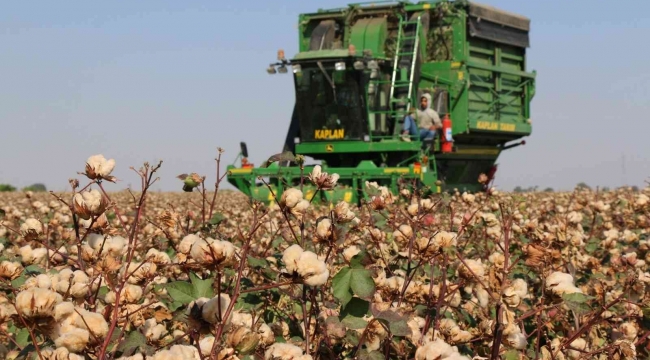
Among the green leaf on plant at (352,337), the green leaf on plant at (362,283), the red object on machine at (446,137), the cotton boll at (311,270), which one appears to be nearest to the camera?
the cotton boll at (311,270)

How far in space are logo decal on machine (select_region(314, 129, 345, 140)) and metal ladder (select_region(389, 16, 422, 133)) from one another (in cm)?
103

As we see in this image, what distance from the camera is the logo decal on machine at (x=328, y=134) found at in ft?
57.3

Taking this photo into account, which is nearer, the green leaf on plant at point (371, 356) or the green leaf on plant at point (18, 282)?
the green leaf on plant at point (371, 356)

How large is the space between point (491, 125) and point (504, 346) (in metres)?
16.8

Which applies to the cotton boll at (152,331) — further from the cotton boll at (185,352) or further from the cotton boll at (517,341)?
the cotton boll at (517,341)

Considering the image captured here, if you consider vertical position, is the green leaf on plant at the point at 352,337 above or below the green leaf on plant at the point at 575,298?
below

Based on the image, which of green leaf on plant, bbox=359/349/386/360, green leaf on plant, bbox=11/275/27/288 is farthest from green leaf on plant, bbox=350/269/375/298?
green leaf on plant, bbox=11/275/27/288

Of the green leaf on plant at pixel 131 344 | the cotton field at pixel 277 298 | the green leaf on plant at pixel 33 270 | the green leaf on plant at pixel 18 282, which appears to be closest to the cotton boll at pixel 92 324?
the cotton field at pixel 277 298

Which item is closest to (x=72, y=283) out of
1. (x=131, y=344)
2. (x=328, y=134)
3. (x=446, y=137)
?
(x=131, y=344)

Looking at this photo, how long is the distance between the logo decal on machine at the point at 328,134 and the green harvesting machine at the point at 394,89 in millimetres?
19

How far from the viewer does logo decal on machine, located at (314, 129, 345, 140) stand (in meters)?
17.5

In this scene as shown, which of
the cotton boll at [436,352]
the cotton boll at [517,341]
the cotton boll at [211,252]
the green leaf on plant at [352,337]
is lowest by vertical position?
the cotton boll at [517,341]

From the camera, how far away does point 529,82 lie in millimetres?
21266

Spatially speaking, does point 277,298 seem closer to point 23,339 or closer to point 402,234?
point 402,234
